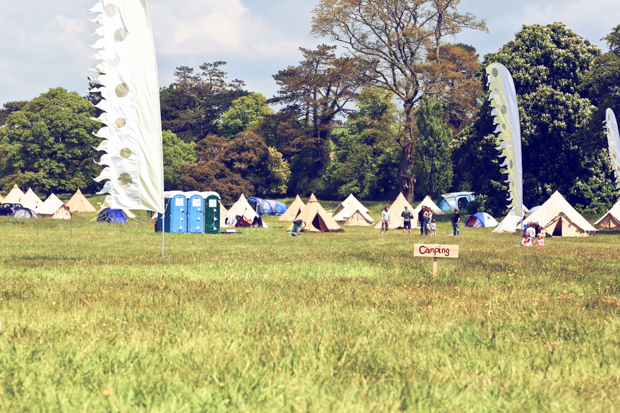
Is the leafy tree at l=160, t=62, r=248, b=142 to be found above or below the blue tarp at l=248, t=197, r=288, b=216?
above

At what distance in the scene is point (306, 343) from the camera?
15.8 feet

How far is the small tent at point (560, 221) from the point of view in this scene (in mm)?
28281

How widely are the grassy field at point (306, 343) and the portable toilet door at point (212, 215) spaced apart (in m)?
20.5

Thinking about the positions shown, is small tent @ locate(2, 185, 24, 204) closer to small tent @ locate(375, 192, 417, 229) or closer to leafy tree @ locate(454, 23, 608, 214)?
small tent @ locate(375, 192, 417, 229)

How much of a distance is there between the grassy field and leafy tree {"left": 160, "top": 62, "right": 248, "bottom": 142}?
7324 cm

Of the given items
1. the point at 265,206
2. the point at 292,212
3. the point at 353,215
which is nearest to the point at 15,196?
the point at 265,206

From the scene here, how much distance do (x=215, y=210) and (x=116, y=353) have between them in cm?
2605

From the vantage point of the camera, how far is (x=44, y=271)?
987 centimetres

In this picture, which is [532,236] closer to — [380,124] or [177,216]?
[177,216]

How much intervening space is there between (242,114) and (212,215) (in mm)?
49806

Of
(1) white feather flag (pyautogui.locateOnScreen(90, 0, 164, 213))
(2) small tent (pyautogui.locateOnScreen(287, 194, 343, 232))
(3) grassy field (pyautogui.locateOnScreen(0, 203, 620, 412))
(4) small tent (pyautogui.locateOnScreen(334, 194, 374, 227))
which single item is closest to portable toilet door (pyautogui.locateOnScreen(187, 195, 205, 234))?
(2) small tent (pyautogui.locateOnScreen(287, 194, 343, 232))

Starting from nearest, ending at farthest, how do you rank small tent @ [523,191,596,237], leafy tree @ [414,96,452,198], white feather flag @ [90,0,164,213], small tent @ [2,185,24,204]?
white feather flag @ [90,0,164,213] < small tent @ [523,191,596,237] < leafy tree @ [414,96,452,198] < small tent @ [2,185,24,204]

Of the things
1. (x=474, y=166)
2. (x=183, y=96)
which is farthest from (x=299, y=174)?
(x=474, y=166)

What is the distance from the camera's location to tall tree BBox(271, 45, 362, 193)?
67938mm
